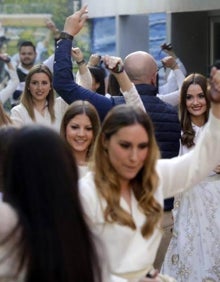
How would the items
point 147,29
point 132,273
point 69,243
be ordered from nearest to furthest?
point 69,243
point 132,273
point 147,29

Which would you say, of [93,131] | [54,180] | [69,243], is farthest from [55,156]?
[93,131]

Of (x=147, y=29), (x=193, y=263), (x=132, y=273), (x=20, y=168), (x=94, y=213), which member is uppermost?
(x=147, y=29)

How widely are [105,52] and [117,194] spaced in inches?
515

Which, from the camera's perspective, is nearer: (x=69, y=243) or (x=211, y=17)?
(x=69, y=243)

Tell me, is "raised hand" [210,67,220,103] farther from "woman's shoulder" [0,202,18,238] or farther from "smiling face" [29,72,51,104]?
"smiling face" [29,72,51,104]

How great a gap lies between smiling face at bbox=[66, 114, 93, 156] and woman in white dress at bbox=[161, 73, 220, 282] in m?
1.28

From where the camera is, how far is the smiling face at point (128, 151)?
171 inches

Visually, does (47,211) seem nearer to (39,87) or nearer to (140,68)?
(140,68)

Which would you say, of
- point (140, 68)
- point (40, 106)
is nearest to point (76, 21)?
point (140, 68)

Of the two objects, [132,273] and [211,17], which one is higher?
[211,17]

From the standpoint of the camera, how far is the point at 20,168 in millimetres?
3385

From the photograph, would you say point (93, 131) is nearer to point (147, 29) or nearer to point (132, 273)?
point (132, 273)

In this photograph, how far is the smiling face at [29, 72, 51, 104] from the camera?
8.80 metres

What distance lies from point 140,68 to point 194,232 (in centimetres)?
142
